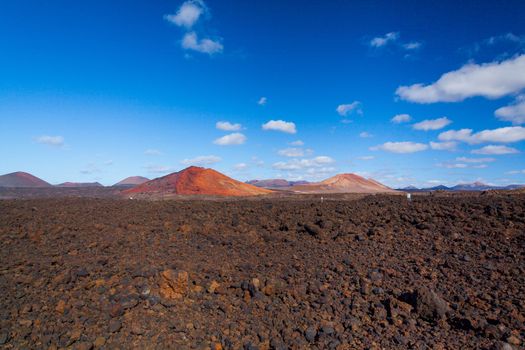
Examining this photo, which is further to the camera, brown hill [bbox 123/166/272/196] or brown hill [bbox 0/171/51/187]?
brown hill [bbox 0/171/51/187]

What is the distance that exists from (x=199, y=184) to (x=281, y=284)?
36.0 m

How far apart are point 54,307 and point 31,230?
531 centimetres

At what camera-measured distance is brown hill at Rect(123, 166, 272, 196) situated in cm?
3847

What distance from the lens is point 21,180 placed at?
9044 cm

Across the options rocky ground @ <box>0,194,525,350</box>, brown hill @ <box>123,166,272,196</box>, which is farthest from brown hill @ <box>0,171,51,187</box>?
rocky ground @ <box>0,194,525,350</box>

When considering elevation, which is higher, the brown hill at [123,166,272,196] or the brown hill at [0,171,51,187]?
the brown hill at [0,171,51,187]

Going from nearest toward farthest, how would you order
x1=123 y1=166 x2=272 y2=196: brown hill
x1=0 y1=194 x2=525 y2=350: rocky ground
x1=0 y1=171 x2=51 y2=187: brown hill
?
x1=0 y1=194 x2=525 y2=350: rocky ground
x1=123 y1=166 x2=272 y2=196: brown hill
x1=0 y1=171 x2=51 y2=187: brown hill

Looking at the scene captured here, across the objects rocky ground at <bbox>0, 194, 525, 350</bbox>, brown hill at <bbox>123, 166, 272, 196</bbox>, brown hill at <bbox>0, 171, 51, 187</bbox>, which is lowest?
rocky ground at <bbox>0, 194, 525, 350</bbox>

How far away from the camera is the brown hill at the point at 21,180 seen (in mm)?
87775

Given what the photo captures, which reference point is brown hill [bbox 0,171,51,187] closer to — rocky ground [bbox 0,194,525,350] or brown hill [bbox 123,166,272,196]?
brown hill [bbox 123,166,272,196]

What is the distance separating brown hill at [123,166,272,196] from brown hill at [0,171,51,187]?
2514 inches

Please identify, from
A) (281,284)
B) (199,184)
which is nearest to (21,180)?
(199,184)

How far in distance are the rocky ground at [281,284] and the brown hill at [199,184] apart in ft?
98.6

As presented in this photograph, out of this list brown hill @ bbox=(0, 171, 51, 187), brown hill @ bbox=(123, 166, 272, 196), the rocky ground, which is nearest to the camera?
the rocky ground
